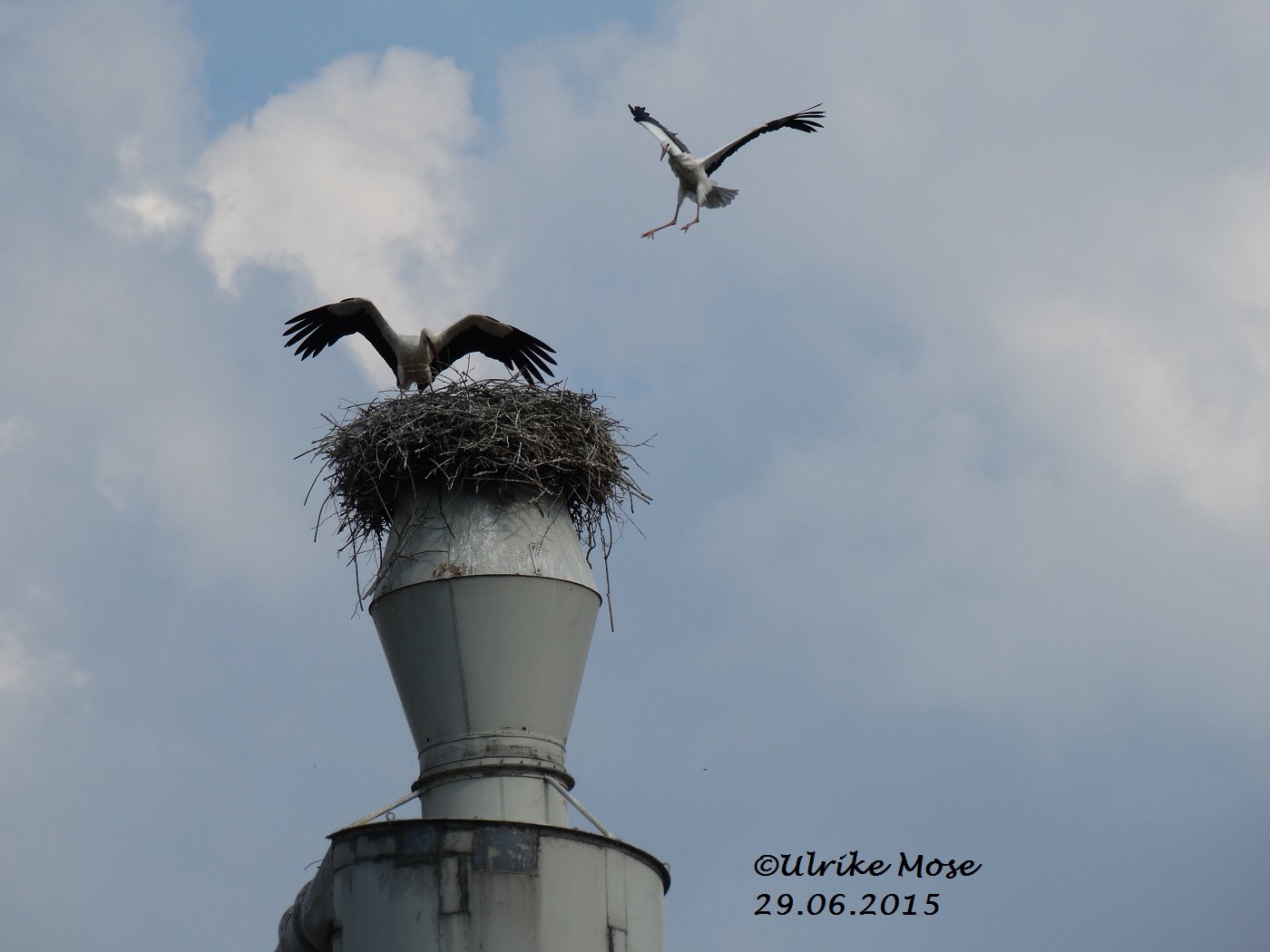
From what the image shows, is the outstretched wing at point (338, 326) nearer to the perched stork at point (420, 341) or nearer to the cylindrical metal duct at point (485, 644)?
the perched stork at point (420, 341)

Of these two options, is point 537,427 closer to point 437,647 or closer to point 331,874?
point 437,647

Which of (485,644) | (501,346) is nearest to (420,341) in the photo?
(501,346)

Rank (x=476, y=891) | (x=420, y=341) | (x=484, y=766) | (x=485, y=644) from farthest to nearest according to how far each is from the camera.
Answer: (x=420, y=341) < (x=485, y=644) < (x=484, y=766) < (x=476, y=891)

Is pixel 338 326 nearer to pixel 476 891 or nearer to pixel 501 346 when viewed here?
pixel 501 346

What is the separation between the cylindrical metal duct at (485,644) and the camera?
562 inches

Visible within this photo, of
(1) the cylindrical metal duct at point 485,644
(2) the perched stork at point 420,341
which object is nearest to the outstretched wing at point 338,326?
(2) the perched stork at point 420,341

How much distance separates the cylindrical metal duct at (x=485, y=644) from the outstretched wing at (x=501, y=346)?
13.4 feet

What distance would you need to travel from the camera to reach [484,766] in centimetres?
1421

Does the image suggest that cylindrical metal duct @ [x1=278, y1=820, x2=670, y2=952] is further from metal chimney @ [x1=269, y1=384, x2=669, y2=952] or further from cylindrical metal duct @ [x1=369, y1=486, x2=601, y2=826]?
cylindrical metal duct @ [x1=369, y1=486, x2=601, y2=826]

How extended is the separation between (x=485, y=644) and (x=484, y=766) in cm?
96

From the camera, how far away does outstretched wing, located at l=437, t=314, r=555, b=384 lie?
1930 cm

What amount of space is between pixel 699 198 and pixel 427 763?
6.92 m

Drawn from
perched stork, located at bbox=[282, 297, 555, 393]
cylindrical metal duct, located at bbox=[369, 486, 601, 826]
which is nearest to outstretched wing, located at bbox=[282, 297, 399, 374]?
perched stork, located at bbox=[282, 297, 555, 393]

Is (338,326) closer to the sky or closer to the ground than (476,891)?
closer to the sky
